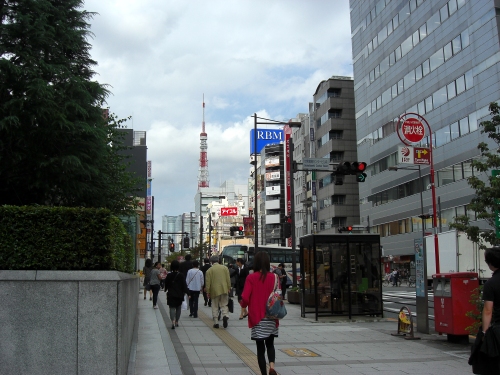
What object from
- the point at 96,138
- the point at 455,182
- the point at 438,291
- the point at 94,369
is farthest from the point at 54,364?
the point at 455,182

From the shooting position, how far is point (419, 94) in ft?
175

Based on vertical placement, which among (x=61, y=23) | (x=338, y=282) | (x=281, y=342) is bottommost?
(x=281, y=342)

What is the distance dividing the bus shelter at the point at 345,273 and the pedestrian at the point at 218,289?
2.66 meters

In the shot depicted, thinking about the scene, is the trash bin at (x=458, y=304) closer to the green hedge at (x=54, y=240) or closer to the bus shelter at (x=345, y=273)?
the bus shelter at (x=345, y=273)

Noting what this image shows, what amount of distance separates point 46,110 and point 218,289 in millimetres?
6072

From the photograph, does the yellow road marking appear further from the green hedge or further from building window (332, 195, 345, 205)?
building window (332, 195, 345, 205)

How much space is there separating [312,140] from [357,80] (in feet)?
48.4

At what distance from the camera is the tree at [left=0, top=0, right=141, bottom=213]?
46.0ft

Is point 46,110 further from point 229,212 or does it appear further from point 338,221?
point 229,212

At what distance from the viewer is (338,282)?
16.1 meters

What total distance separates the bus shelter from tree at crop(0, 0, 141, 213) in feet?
21.9

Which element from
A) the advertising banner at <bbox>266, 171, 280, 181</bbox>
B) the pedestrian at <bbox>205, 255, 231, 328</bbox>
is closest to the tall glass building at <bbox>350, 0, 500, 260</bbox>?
the pedestrian at <bbox>205, 255, 231, 328</bbox>

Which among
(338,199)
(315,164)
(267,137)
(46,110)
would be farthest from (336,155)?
(46,110)

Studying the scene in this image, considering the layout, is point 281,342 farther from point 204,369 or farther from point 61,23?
point 61,23
